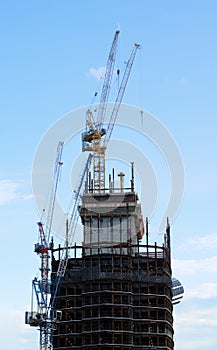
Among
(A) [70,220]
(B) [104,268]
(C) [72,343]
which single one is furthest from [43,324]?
(A) [70,220]

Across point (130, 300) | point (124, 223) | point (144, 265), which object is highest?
point (124, 223)

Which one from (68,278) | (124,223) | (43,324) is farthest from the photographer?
(124,223)

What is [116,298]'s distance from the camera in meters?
176

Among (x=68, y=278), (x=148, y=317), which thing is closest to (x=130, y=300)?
(x=148, y=317)

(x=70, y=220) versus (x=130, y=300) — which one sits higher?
(x=70, y=220)

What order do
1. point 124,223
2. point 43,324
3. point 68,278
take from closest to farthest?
point 43,324
point 68,278
point 124,223

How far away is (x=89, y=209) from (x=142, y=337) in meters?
43.7

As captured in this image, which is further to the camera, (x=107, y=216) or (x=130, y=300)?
(x=107, y=216)

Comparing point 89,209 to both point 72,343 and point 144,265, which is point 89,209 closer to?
point 144,265

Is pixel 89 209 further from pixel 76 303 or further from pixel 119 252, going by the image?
pixel 76 303

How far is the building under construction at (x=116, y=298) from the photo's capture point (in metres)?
174

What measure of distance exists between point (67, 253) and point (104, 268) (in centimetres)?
1545

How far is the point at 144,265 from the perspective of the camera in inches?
7328

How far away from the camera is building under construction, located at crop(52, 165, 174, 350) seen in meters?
174
